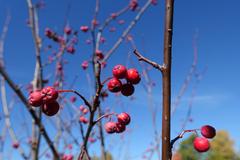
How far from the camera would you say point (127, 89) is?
1.65 metres

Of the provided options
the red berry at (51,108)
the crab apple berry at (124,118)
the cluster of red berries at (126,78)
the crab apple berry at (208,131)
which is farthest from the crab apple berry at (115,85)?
the crab apple berry at (208,131)

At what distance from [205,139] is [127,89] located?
50 centimetres

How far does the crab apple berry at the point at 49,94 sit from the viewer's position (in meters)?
1.54

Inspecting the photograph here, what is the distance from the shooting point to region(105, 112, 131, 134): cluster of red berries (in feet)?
5.76

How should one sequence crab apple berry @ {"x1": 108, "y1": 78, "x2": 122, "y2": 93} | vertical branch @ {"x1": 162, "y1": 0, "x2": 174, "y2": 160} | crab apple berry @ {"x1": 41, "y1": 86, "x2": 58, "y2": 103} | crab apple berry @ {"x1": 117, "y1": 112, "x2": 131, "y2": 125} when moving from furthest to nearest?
crab apple berry @ {"x1": 117, "y1": 112, "x2": 131, "y2": 125}, crab apple berry @ {"x1": 108, "y1": 78, "x2": 122, "y2": 93}, crab apple berry @ {"x1": 41, "y1": 86, "x2": 58, "y2": 103}, vertical branch @ {"x1": 162, "y1": 0, "x2": 174, "y2": 160}

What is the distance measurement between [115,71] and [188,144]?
6255 centimetres

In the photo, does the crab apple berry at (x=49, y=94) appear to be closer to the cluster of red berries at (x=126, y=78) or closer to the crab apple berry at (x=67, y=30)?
the cluster of red berries at (x=126, y=78)

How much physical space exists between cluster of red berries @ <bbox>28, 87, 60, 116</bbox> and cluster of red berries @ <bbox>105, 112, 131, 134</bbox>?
0.35 metres

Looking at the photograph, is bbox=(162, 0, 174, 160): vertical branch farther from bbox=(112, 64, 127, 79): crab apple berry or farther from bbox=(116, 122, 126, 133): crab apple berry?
bbox=(116, 122, 126, 133): crab apple berry

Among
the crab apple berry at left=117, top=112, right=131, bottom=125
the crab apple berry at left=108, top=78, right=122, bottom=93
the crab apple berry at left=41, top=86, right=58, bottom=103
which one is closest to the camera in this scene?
the crab apple berry at left=41, top=86, right=58, bottom=103

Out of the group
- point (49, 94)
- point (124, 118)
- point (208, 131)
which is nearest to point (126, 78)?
point (124, 118)

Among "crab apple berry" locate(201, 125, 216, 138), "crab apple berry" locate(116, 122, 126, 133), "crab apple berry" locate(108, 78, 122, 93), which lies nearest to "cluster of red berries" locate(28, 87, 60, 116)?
"crab apple berry" locate(108, 78, 122, 93)

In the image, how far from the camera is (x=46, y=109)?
5.35ft

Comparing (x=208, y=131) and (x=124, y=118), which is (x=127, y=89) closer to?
(x=124, y=118)
